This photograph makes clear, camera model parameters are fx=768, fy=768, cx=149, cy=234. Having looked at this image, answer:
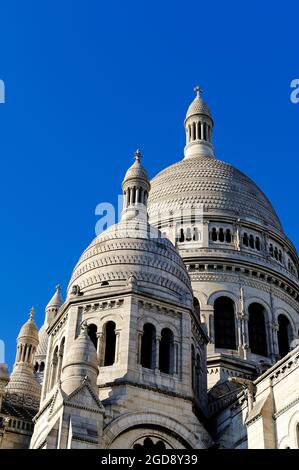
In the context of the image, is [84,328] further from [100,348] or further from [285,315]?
[285,315]

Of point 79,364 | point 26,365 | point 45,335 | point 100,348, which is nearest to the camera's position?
point 79,364

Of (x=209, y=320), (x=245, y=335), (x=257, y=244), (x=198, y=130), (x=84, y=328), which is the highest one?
(x=198, y=130)

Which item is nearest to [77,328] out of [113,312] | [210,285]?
[113,312]

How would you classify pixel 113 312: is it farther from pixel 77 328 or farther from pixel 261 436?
pixel 261 436

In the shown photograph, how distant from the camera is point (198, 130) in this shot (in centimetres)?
5778

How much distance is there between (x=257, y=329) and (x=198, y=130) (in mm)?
19115

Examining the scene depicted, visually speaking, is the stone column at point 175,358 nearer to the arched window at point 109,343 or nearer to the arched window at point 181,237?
the arched window at point 109,343

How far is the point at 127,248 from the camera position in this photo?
114 feet

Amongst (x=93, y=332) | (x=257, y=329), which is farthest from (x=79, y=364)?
(x=257, y=329)

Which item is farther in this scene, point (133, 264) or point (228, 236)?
point (228, 236)

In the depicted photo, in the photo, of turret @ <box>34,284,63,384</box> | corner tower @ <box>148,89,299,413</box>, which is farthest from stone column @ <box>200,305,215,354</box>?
turret @ <box>34,284,63,384</box>

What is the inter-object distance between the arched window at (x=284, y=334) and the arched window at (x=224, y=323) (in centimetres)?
304

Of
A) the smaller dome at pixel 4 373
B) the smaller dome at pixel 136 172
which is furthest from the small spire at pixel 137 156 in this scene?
the smaller dome at pixel 4 373

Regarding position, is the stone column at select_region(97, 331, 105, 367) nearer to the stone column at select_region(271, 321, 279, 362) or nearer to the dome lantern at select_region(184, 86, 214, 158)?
the stone column at select_region(271, 321, 279, 362)
